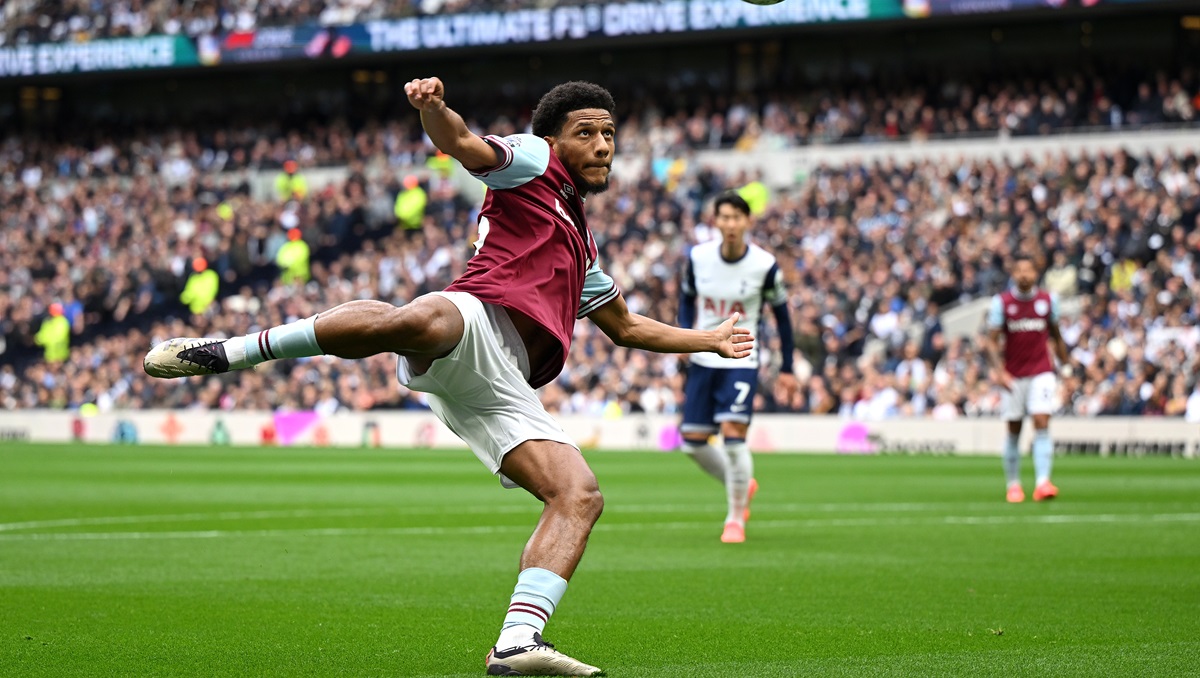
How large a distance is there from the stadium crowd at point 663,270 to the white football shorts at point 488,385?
22614mm

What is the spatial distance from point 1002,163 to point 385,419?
47.4 ft

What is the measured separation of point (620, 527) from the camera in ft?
44.7

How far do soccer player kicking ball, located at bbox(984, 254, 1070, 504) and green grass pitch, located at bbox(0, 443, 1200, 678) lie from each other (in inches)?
27.3

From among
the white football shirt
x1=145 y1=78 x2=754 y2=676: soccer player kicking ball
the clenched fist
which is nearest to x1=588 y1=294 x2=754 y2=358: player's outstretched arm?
x1=145 y1=78 x2=754 y2=676: soccer player kicking ball

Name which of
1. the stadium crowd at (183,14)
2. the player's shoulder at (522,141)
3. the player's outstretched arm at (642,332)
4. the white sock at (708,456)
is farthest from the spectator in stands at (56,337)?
the player's shoulder at (522,141)

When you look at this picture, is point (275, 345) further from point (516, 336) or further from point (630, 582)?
point (630, 582)

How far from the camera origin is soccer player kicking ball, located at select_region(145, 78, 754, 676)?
566cm

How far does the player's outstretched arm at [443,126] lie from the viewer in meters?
5.36

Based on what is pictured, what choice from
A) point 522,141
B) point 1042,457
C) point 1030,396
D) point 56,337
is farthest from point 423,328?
point 56,337

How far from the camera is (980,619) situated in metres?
7.66

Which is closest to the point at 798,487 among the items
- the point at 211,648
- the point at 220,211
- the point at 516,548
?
the point at 516,548

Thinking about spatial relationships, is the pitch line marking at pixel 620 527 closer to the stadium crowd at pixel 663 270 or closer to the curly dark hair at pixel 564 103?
the curly dark hair at pixel 564 103

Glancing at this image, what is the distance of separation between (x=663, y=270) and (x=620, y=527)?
21030mm

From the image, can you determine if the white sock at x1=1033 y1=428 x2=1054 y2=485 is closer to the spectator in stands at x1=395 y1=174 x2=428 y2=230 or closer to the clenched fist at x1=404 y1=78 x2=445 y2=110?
the clenched fist at x1=404 y1=78 x2=445 y2=110
